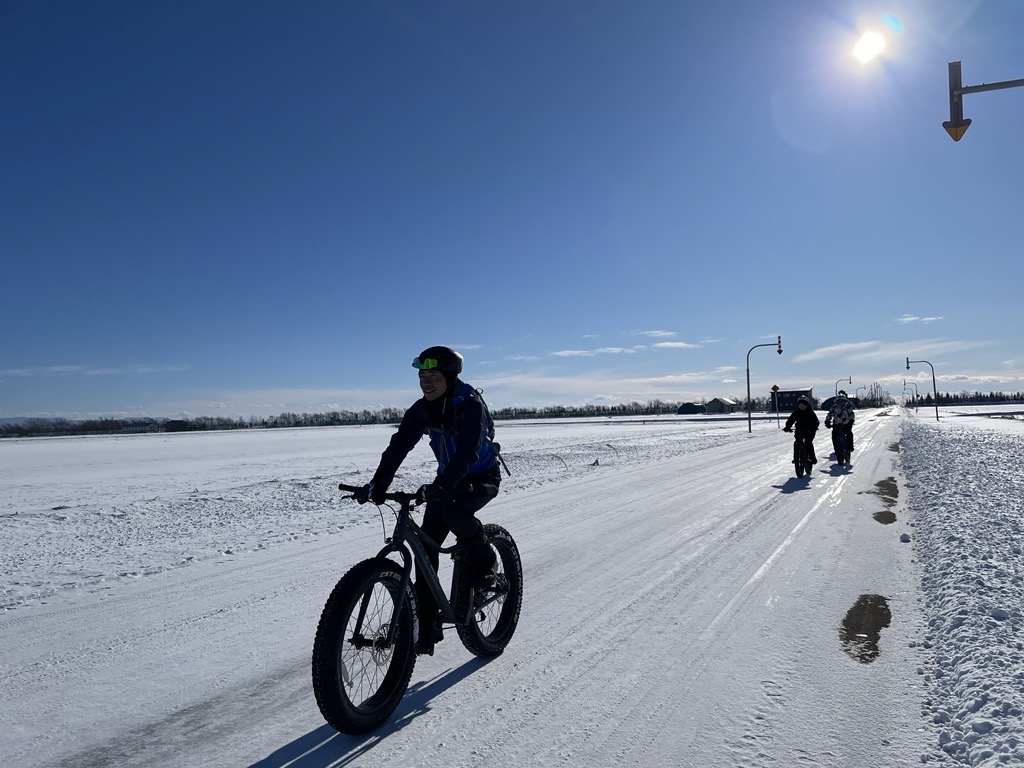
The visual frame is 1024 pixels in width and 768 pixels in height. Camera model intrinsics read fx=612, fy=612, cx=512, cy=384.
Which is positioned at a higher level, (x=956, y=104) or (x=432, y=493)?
(x=956, y=104)

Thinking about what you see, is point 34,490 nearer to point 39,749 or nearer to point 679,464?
point 39,749

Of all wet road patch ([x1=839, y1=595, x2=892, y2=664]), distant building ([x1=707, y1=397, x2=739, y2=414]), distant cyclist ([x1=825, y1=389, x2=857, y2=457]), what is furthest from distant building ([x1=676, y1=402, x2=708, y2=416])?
wet road patch ([x1=839, y1=595, x2=892, y2=664])

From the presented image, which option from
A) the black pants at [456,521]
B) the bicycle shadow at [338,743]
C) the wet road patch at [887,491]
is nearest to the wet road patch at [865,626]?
the black pants at [456,521]

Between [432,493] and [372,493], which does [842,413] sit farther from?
[372,493]

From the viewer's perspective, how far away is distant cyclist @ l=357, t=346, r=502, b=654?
360cm

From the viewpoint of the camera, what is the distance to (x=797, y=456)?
14.1 meters

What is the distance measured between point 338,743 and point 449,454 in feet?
5.39

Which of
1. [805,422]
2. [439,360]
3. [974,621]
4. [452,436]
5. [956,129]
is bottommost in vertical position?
[974,621]

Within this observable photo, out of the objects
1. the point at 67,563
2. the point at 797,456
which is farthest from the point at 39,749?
the point at 797,456

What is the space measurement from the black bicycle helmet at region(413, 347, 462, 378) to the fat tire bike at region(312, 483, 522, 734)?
793 millimetres

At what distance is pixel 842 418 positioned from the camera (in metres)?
16.6

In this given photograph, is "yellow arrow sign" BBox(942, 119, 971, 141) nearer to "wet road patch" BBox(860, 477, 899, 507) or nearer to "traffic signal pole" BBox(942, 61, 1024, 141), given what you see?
"traffic signal pole" BBox(942, 61, 1024, 141)

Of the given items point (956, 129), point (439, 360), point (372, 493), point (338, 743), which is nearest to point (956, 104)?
point (956, 129)

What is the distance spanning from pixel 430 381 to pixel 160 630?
3.14 m
